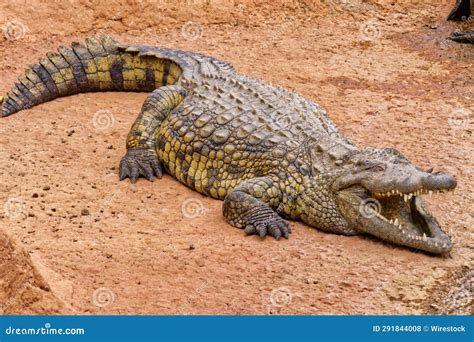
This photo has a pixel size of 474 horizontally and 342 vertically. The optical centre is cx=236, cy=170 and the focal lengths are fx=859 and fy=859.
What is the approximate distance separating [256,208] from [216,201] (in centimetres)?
72

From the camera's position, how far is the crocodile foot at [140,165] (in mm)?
7945

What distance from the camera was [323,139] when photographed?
730 cm

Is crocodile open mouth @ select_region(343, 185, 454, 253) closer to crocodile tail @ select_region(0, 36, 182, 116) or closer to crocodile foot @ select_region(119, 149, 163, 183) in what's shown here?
crocodile foot @ select_region(119, 149, 163, 183)

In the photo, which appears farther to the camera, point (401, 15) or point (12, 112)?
point (401, 15)

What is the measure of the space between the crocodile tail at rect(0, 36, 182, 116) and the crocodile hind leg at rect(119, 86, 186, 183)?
3.00 ft

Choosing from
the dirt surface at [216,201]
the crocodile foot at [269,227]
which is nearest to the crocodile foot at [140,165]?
the dirt surface at [216,201]

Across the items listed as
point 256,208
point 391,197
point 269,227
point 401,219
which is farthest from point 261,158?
point 401,219

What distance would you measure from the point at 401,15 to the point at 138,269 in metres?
7.97

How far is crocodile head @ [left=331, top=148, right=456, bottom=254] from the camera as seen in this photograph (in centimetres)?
640

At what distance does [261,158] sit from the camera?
7367mm

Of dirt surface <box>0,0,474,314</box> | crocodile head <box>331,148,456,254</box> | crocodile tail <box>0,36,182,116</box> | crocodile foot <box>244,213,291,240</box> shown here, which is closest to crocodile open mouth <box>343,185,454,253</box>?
crocodile head <box>331,148,456,254</box>

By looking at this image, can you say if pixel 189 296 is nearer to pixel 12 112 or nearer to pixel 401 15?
pixel 12 112

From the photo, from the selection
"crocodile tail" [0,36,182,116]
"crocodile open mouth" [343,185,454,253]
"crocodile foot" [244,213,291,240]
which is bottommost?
"crocodile tail" [0,36,182,116]

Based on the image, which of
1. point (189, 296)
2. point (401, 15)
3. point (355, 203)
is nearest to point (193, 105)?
point (355, 203)
